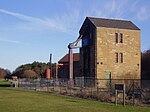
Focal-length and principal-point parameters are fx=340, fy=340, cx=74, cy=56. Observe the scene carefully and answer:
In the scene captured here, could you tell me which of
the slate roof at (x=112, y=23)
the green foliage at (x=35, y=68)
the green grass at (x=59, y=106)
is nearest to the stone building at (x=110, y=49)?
the slate roof at (x=112, y=23)

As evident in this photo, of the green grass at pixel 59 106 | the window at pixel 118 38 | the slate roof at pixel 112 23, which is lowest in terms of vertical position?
the green grass at pixel 59 106

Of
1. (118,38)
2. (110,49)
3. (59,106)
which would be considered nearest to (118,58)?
(110,49)

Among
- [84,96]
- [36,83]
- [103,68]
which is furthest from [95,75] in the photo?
[84,96]

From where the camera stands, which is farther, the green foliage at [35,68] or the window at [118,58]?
the green foliage at [35,68]

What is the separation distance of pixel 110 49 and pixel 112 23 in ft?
18.0

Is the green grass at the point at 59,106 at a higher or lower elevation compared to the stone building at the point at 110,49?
lower

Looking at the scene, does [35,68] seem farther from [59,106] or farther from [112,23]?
[59,106]

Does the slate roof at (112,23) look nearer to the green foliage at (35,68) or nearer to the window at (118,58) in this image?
the window at (118,58)

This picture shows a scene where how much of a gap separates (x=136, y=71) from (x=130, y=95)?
97.0 ft

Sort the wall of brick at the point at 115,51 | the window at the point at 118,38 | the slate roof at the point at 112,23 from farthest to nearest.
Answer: the window at the point at 118,38 → the slate roof at the point at 112,23 → the wall of brick at the point at 115,51

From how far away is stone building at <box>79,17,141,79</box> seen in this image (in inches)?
2409

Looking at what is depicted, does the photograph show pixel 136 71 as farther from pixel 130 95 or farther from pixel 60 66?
pixel 60 66

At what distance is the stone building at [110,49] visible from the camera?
201 ft

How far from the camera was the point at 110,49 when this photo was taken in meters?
62.2
